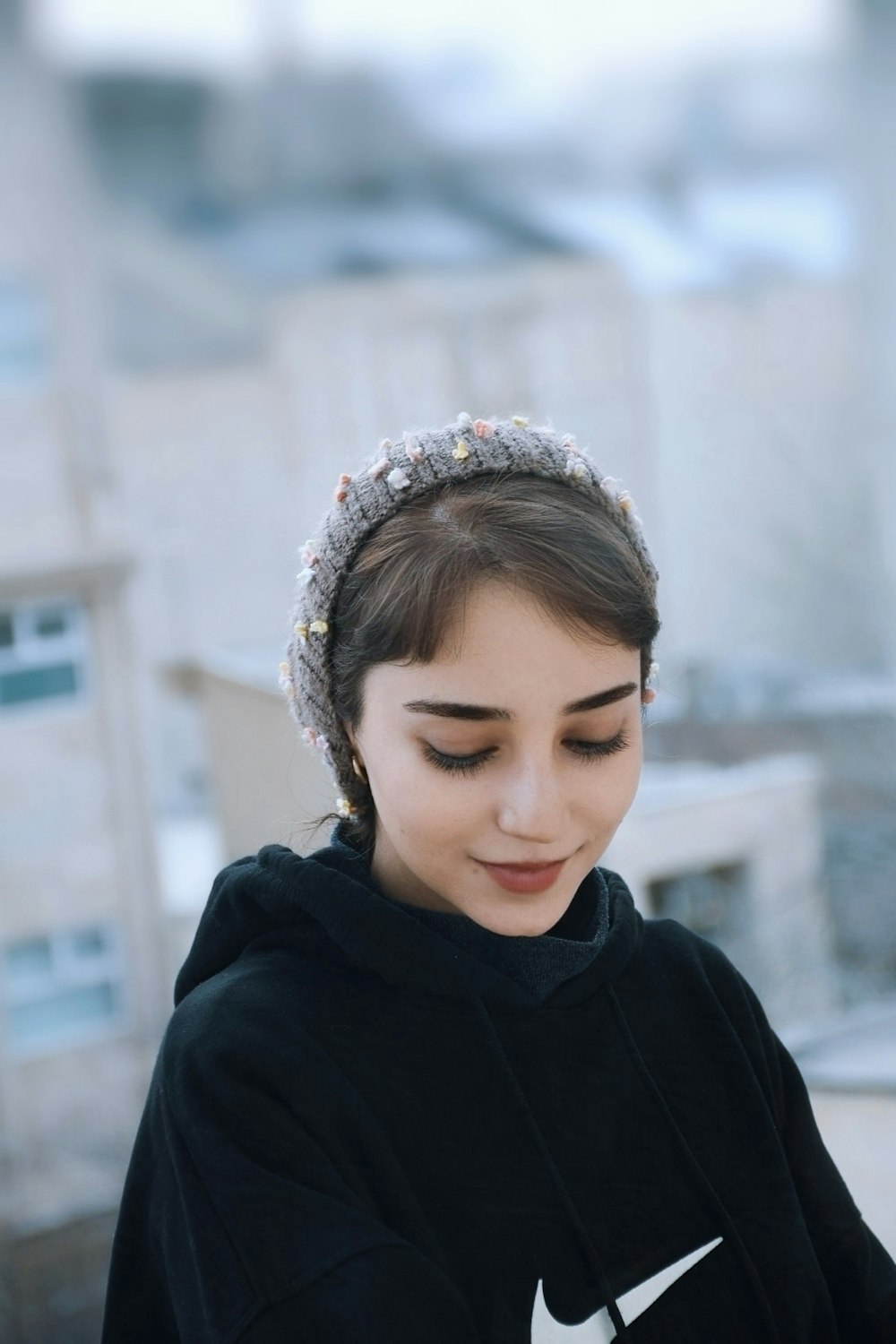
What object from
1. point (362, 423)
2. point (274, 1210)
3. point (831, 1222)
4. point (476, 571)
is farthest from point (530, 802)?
point (362, 423)

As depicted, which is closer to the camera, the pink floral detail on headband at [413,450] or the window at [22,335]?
the pink floral detail on headband at [413,450]

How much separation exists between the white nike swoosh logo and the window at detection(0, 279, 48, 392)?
3.03 meters

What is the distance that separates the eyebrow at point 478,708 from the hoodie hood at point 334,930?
13 cm

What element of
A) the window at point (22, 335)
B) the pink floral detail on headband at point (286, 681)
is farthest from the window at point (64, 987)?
the pink floral detail on headband at point (286, 681)

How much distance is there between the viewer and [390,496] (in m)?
0.83

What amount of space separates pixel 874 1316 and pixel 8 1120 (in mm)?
3369

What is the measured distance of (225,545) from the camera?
354cm

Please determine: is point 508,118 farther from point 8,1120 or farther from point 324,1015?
point 324,1015

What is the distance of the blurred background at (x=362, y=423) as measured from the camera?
3441 millimetres

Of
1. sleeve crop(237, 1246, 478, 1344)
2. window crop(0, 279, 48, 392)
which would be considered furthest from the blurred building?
sleeve crop(237, 1246, 478, 1344)

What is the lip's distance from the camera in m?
0.80

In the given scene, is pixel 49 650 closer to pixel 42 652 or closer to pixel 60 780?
pixel 42 652

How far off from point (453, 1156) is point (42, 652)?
3.04m

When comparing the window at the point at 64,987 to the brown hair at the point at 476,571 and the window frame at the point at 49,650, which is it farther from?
the brown hair at the point at 476,571
